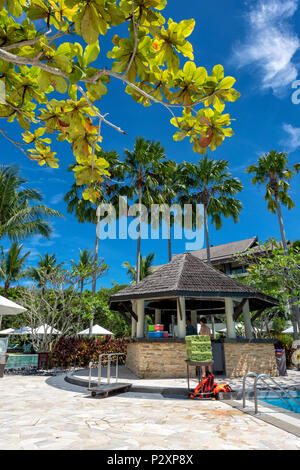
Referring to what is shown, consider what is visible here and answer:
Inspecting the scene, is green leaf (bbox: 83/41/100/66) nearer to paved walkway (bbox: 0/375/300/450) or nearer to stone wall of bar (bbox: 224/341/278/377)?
paved walkway (bbox: 0/375/300/450)

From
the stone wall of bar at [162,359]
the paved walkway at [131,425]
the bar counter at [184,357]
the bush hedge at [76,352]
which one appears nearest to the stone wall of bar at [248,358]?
the bar counter at [184,357]

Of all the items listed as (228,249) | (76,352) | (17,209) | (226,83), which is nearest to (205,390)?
(226,83)

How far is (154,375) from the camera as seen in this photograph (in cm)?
1058

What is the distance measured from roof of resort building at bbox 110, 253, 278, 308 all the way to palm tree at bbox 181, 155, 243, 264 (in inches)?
487

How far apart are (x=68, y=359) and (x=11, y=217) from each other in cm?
960

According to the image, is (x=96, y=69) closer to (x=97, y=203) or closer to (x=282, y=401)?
(x=282, y=401)

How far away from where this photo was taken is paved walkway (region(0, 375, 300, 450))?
3896mm

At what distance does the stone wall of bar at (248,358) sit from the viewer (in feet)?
36.0

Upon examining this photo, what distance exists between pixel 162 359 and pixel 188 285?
9.40 feet

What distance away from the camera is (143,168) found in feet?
81.7

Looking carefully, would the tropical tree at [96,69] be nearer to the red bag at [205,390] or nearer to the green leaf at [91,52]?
the green leaf at [91,52]

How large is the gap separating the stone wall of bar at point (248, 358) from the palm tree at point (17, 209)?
14403mm
